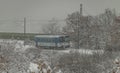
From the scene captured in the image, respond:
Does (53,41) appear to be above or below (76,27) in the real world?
below

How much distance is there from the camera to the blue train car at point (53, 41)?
70.9ft

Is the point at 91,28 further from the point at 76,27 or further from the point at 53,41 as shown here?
the point at 53,41

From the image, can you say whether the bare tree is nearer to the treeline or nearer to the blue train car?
the treeline

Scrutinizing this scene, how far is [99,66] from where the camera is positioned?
9586 millimetres

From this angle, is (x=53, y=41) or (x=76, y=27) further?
(x=76, y=27)

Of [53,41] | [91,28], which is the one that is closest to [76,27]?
[91,28]

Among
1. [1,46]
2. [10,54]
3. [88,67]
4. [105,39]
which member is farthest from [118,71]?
[105,39]

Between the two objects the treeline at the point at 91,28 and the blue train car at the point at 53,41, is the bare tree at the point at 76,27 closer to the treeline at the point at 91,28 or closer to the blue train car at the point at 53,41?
the treeline at the point at 91,28

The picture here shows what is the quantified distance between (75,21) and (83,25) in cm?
118

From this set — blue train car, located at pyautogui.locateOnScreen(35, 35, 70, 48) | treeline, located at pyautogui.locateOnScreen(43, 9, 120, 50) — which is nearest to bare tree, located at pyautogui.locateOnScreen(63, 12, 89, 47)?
treeline, located at pyautogui.locateOnScreen(43, 9, 120, 50)

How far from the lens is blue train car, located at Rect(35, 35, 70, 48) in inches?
851

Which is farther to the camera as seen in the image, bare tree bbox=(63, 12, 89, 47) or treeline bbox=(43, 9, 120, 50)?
bare tree bbox=(63, 12, 89, 47)

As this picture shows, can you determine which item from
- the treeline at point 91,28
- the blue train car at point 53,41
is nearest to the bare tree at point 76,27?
the treeline at point 91,28

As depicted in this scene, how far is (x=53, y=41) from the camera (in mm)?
21828
